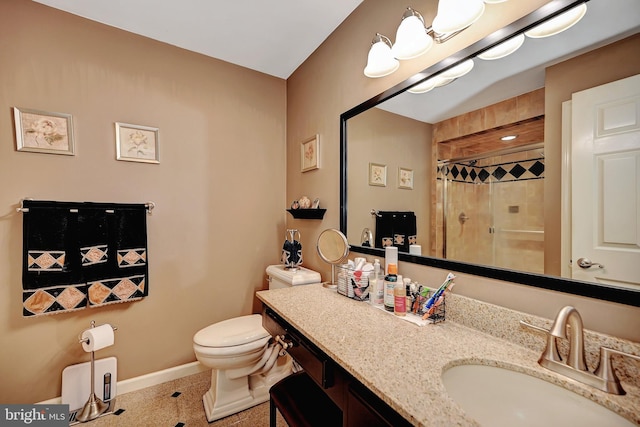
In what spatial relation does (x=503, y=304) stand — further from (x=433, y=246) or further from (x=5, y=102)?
(x=5, y=102)

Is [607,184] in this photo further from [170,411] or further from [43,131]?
[43,131]

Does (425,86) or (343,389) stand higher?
(425,86)

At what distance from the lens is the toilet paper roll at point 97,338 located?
156 cm

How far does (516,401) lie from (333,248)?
3.53ft

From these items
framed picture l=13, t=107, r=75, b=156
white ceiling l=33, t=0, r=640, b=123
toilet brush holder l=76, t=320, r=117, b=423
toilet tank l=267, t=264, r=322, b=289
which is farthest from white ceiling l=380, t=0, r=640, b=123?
toilet brush holder l=76, t=320, r=117, b=423

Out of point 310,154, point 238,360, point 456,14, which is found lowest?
point 238,360

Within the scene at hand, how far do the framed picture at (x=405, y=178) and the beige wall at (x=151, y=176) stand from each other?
1.36 m

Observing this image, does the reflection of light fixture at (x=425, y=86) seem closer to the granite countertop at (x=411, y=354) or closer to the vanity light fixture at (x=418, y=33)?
the vanity light fixture at (x=418, y=33)

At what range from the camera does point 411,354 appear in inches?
30.3

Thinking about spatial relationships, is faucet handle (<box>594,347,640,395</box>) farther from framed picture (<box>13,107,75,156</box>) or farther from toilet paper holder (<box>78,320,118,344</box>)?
framed picture (<box>13,107,75,156</box>)

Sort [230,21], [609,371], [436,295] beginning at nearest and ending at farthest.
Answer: [609,371]
[436,295]
[230,21]

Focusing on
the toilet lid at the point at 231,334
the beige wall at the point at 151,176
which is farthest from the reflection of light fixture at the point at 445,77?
the toilet lid at the point at 231,334

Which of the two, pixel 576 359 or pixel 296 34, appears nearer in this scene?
pixel 576 359

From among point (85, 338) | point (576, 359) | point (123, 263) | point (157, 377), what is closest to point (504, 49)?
point (576, 359)
